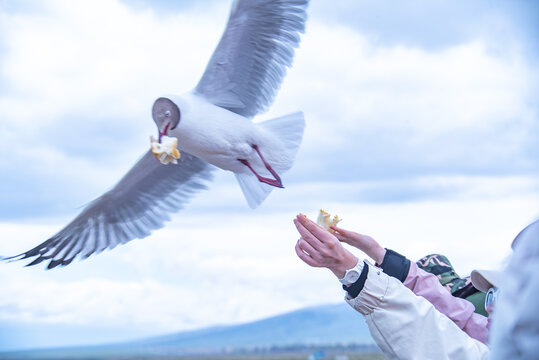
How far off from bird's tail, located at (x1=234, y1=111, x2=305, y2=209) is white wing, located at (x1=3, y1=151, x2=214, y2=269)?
0.58 meters

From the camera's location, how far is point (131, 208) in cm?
347

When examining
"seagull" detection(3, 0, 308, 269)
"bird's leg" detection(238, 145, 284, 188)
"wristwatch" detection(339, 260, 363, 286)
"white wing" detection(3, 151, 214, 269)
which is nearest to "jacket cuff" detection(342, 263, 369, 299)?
"wristwatch" detection(339, 260, 363, 286)

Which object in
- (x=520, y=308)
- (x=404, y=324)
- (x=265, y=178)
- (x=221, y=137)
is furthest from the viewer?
(x=265, y=178)

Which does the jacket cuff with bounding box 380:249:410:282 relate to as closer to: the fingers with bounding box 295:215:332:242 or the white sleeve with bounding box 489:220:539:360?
the fingers with bounding box 295:215:332:242

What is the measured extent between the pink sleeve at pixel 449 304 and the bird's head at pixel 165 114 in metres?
1.08

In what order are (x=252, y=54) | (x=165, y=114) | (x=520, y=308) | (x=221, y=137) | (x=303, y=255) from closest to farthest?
(x=520, y=308) → (x=303, y=255) → (x=165, y=114) → (x=221, y=137) → (x=252, y=54)

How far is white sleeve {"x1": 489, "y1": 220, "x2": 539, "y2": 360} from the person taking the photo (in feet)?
1.78

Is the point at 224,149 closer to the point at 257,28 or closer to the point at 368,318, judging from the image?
the point at 257,28

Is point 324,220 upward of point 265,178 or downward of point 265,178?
downward

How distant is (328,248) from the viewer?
4.32 ft

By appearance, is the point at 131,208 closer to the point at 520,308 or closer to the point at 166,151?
the point at 166,151

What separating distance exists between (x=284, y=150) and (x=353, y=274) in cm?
158

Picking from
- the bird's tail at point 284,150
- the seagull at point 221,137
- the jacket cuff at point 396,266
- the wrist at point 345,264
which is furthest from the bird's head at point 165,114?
the wrist at point 345,264

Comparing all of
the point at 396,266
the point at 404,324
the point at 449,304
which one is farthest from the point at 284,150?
the point at 404,324
